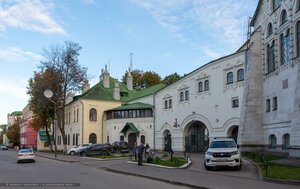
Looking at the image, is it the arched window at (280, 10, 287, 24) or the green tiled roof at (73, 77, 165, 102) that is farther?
the green tiled roof at (73, 77, 165, 102)

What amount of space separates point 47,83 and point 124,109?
13.0m

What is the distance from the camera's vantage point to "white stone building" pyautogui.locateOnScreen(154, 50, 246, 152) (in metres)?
40.6

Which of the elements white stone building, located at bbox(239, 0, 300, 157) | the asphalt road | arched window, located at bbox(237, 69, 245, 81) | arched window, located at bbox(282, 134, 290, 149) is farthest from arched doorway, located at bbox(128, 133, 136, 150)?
the asphalt road

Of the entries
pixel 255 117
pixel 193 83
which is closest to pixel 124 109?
pixel 193 83

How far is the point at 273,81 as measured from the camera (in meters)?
33.2

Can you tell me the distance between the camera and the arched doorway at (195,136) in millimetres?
47625

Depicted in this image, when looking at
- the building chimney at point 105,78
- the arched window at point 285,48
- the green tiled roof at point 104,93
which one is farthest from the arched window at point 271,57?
the building chimney at point 105,78

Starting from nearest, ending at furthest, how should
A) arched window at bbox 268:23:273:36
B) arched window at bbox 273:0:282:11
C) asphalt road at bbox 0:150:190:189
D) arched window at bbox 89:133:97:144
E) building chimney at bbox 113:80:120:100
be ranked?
asphalt road at bbox 0:150:190:189, arched window at bbox 273:0:282:11, arched window at bbox 268:23:273:36, arched window at bbox 89:133:97:144, building chimney at bbox 113:80:120:100

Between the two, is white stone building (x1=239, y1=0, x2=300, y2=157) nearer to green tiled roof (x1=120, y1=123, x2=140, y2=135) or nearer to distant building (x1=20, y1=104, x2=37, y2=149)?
green tiled roof (x1=120, y1=123, x2=140, y2=135)

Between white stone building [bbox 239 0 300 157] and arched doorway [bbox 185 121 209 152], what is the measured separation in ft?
39.4

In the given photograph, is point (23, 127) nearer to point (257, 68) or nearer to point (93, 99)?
point (93, 99)

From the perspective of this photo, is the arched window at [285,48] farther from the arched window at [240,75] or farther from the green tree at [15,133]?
the green tree at [15,133]

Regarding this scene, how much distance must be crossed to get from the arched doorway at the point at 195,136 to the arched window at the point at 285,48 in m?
17.3

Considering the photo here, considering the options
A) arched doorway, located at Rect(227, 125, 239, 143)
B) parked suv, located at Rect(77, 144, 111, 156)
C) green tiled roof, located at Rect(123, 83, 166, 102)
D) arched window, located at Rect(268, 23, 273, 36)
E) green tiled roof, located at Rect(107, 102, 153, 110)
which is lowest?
parked suv, located at Rect(77, 144, 111, 156)
